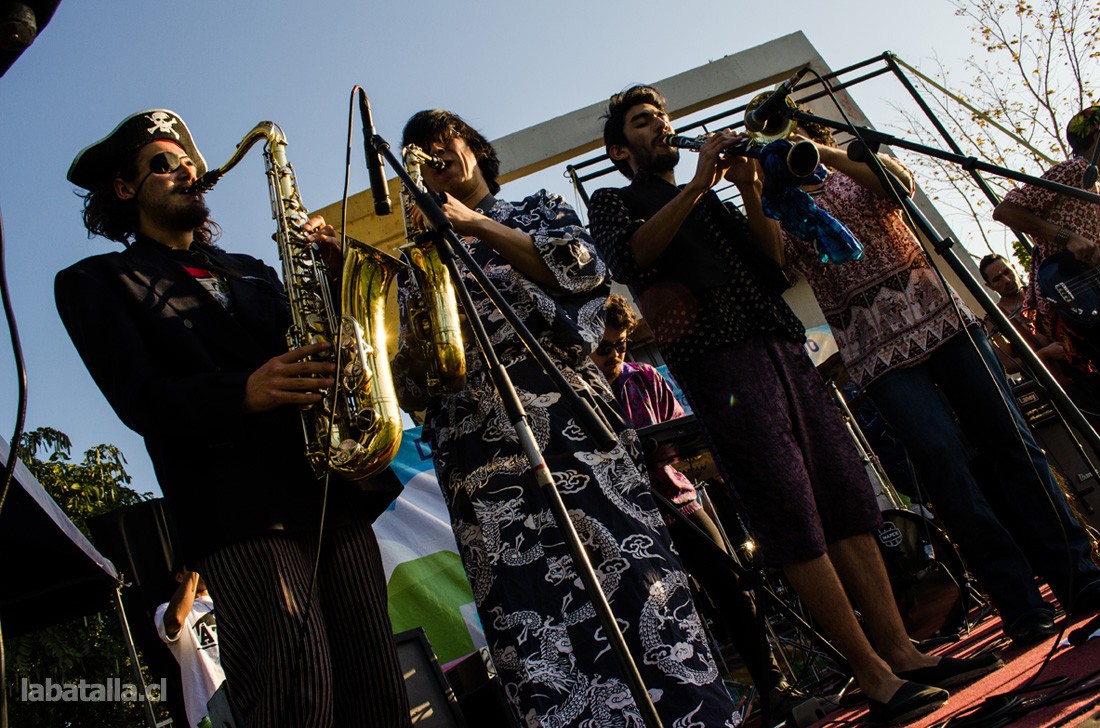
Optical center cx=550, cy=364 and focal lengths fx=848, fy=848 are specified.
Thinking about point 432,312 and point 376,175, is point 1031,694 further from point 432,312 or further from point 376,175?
point 376,175

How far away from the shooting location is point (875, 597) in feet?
8.90

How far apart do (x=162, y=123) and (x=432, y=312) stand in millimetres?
1057

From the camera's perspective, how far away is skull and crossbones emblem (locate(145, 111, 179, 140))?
8.71 ft

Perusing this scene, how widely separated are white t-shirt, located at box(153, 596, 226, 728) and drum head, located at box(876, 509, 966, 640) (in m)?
3.96

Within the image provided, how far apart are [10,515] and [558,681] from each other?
188cm

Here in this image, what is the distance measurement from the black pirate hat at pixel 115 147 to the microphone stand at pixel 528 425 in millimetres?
984

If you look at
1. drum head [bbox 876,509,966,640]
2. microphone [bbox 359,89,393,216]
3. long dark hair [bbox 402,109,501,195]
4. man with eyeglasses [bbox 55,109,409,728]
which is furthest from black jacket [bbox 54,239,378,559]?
drum head [bbox 876,509,966,640]

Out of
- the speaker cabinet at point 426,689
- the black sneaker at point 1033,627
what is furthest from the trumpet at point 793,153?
the speaker cabinet at point 426,689

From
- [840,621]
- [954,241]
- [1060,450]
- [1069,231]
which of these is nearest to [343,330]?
[840,621]

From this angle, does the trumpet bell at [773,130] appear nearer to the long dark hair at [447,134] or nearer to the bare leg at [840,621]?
the long dark hair at [447,134]

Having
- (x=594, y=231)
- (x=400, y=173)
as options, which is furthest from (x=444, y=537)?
(x=400, y=173)

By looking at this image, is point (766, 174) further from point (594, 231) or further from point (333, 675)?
point (333, 675)

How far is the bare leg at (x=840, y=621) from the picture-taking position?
2.46 m

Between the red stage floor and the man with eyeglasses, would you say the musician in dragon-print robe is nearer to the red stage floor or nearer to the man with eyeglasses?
the man with eyeglasses
